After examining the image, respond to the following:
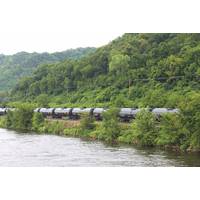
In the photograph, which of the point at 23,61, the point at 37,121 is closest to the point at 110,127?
the point at 37,121

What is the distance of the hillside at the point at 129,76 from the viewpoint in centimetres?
3759

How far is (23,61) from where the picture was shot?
9462 cm

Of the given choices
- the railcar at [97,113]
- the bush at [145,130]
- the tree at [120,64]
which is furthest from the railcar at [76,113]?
the tree at [120,64]

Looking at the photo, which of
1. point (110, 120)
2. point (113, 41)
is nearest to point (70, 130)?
point (110, 120)

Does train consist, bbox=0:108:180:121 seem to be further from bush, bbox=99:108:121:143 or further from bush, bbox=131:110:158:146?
bush, bbox=131:110:158:146

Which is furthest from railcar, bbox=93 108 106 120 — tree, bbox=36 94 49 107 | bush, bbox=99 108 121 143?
tree, bbox=36 94 49 107

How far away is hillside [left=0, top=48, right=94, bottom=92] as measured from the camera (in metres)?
86.9

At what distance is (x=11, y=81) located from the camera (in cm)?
8519

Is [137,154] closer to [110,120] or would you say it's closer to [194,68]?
[110,120]

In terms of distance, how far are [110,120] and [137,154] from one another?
22.5 feet

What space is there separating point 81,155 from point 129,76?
24.9 metres

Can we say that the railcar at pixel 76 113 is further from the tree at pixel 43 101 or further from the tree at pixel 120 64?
the tree at pixel 120 64

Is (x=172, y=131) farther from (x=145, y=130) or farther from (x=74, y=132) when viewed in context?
(x=74, y=132)

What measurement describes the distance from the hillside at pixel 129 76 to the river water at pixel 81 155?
6.24 meters
